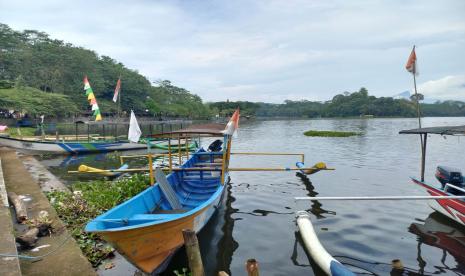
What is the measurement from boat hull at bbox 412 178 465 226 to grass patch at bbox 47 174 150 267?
8829mm

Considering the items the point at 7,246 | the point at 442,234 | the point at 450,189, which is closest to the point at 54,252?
the point at 7,246

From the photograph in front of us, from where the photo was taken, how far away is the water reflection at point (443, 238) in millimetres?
7452

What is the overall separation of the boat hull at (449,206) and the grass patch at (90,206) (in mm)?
8829

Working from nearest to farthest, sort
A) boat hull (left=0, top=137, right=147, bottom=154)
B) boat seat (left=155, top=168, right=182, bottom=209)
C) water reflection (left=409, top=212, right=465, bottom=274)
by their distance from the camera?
water reflection (left=409, top=212, right=465, bottom=274) → boat seat (left=155, top=168, right=182, bottom=209) → boat hull (left=0, top=137, right=147, bottom=154)

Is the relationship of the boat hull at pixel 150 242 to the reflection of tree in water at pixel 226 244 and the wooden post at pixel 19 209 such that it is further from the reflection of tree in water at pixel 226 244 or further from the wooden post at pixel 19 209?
the wooden post at pixel 19 209

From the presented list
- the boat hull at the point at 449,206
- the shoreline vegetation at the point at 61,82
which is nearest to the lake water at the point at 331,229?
the boat hull at the point at 449,206

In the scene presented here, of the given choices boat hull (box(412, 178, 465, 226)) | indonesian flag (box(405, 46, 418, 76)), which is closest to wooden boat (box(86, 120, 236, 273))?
boat hull (box(412, 178, 465, 226))

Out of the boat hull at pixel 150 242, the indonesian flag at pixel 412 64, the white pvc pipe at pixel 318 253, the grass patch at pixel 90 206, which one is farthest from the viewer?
the indonesian flag at pixel 412 64

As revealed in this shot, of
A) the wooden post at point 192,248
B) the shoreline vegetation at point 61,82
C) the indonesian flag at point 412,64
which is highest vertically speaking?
the shoreline vegetation at point 61,82

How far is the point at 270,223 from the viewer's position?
33.4 ft

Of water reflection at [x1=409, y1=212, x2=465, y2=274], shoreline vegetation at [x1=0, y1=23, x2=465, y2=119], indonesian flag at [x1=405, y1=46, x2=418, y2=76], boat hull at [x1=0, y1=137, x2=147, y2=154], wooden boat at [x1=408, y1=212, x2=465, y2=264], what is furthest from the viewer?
shoreline vegetation at [x1=0, y1=23, x2=465, y2=119]

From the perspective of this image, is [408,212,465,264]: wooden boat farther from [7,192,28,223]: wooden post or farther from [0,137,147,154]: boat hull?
[0,137,147,154]: boat hull

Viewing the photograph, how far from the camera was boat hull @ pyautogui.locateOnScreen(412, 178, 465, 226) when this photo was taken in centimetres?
866

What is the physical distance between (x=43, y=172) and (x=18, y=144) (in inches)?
418
